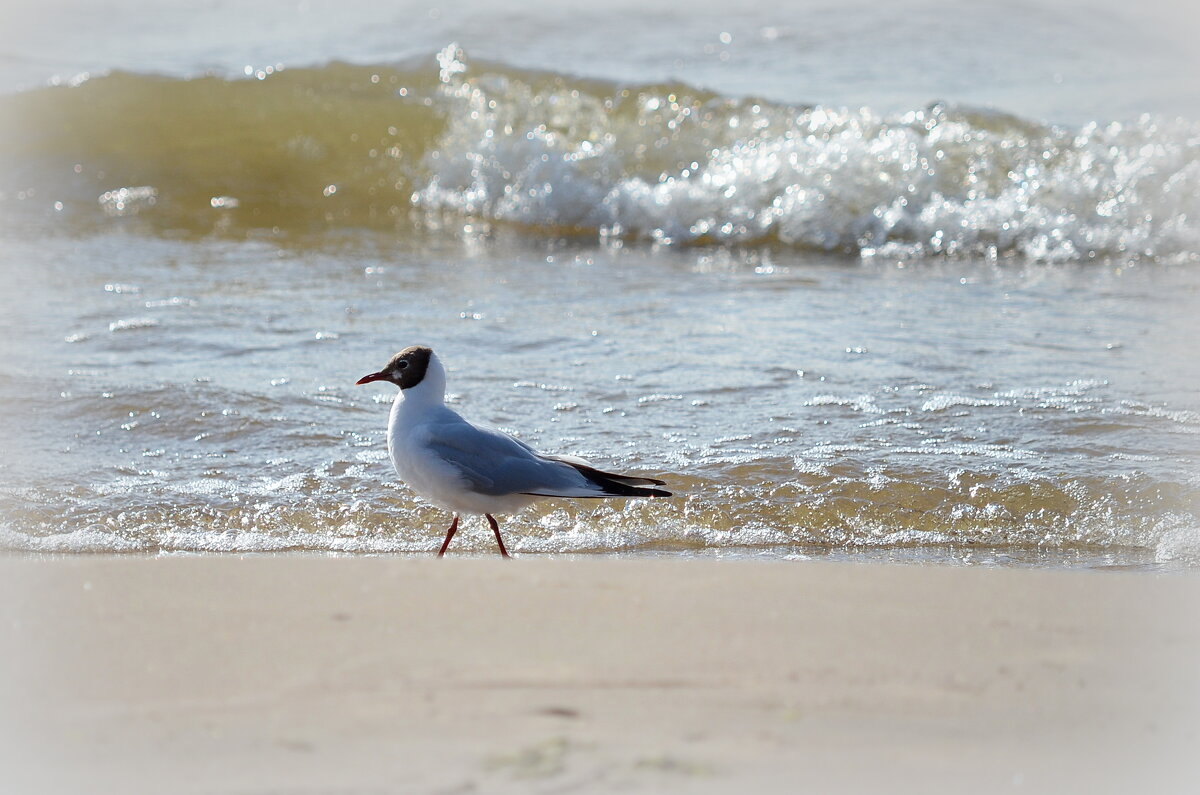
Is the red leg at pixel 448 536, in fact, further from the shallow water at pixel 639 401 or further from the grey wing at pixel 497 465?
the grey wing at pixel 497 465

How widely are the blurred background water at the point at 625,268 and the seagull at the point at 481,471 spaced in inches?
10.5

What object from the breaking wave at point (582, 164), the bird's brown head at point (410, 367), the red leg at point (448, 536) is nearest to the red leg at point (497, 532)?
the red leg at point (448, 536)

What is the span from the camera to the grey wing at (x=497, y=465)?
12.5ft

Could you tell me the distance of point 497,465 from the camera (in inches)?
151

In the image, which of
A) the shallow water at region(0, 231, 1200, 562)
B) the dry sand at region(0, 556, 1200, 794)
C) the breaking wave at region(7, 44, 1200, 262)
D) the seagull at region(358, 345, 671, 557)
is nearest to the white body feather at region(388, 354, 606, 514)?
the seagull at region(358, 345, 671, 557)

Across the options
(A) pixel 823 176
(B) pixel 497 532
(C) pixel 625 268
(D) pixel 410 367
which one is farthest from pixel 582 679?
(A) pixel 823 176

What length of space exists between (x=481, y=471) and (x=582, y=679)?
4.99ft

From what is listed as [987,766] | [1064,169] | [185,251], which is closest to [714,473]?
[987,766]

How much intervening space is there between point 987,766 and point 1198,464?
2884 millimetres

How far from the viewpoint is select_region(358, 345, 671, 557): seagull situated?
12.5 feet

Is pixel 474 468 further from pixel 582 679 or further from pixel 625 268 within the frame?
pixel 625 268

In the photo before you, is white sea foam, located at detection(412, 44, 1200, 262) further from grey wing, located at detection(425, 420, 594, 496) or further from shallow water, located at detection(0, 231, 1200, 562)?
grey wing, located at detection(425, 420, 594, 496)

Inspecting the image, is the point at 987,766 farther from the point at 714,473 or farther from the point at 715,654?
the point at 714,473

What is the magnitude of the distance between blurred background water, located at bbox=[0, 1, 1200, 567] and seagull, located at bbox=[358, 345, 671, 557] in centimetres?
27
